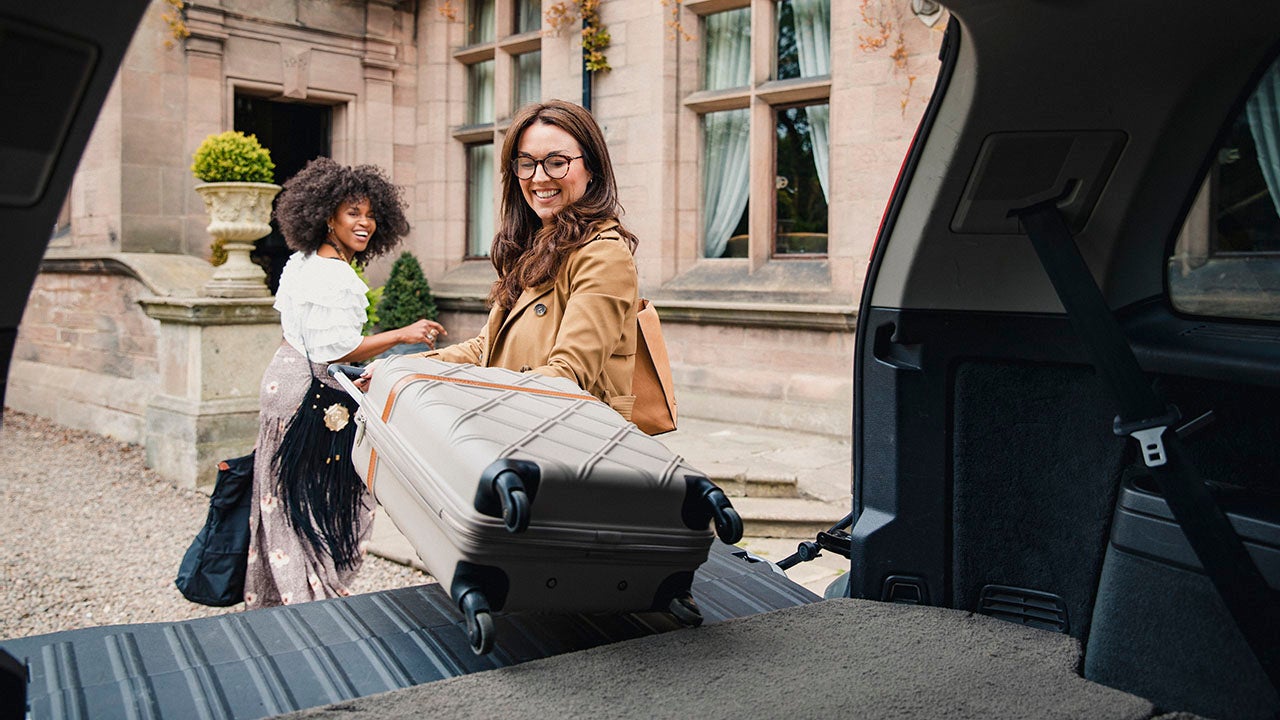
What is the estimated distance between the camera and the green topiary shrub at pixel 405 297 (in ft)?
34.2

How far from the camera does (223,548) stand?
4.08m

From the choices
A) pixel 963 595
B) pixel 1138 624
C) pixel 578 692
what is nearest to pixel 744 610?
pixel 963 595

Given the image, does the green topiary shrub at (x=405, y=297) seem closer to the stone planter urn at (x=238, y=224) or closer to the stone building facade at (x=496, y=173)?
the stone building facade at (x=496, y=173)

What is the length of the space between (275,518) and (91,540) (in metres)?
2.73

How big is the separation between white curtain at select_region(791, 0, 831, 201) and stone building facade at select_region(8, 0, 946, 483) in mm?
16

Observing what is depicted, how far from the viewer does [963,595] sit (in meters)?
2.30

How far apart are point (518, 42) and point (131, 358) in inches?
184

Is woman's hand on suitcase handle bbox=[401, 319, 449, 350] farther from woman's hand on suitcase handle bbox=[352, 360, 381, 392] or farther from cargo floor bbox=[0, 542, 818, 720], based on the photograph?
cargo floor bbox=[0, 542, 818, 720]

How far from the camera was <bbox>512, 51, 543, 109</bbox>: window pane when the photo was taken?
10578 millimetres

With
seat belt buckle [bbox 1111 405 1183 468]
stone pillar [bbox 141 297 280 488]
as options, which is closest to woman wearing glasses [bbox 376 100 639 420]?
seat belt buckle [bbox 1111 405 1183 468]

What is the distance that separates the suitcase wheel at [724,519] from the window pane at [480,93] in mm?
9789

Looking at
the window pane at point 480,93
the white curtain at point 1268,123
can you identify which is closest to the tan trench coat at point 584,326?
the white curtain at point 1268,123

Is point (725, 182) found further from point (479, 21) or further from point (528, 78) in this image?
point (479, 21)

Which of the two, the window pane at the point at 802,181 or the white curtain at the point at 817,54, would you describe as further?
the window pane at the point at 802,181
